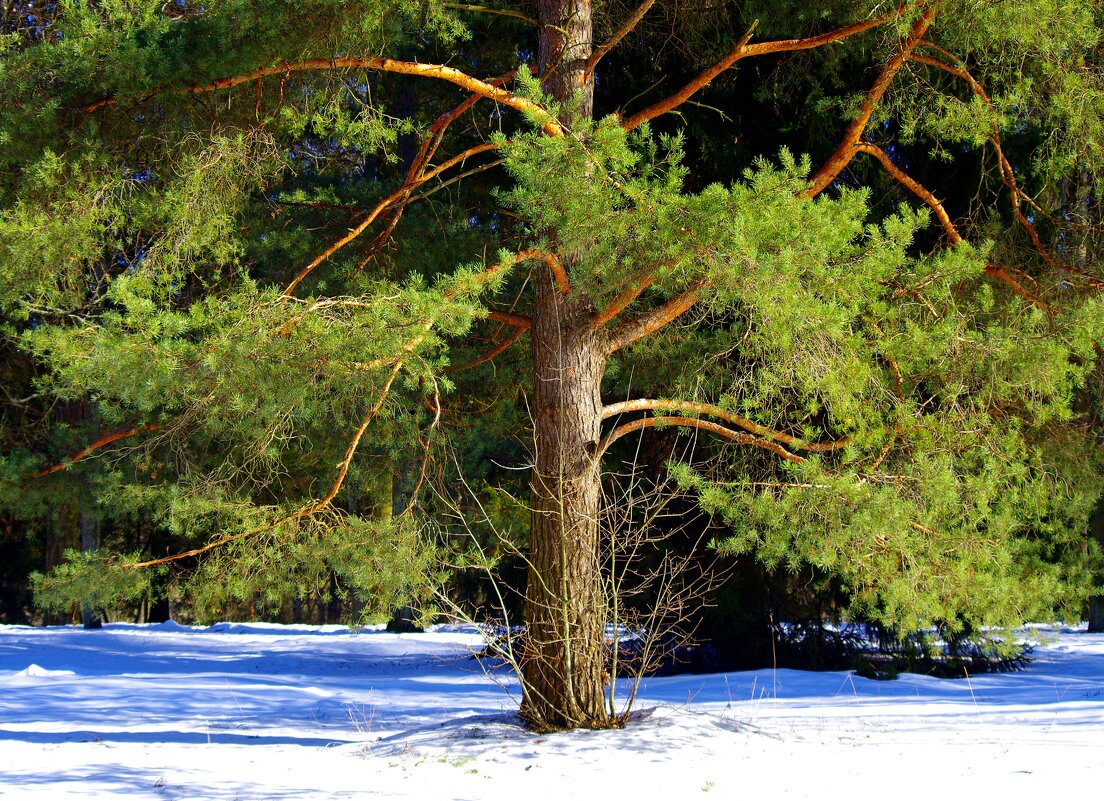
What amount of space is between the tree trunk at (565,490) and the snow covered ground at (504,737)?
30cm

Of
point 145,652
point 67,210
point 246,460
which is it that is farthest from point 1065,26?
point 145,652

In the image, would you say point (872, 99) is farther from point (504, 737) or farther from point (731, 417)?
point (504, 737)

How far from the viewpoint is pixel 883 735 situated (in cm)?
665

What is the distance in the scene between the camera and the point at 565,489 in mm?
6105

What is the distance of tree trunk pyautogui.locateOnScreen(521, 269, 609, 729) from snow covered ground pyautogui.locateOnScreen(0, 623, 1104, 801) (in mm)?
277

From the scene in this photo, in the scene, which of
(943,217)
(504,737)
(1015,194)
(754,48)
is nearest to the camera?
(504,737)

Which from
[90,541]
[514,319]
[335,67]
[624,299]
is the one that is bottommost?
[90,541]

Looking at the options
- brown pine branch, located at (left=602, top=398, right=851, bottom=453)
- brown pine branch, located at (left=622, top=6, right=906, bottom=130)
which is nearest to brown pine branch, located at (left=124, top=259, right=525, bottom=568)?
brown pine branch, located at (left=602, top=398, right=851, bottom=453)

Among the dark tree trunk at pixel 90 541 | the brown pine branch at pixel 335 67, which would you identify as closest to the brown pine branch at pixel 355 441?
the brown pine branch at pixel 335 67

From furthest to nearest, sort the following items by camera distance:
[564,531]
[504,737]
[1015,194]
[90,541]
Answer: [90,541]
[1015,194]
[504,737]
[564,531]

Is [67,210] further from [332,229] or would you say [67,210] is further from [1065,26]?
[1065,26]

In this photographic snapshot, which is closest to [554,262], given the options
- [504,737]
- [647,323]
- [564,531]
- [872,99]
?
[647,323]

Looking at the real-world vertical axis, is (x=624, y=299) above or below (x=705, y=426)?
above

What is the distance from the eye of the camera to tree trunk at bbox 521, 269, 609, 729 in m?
5.86
